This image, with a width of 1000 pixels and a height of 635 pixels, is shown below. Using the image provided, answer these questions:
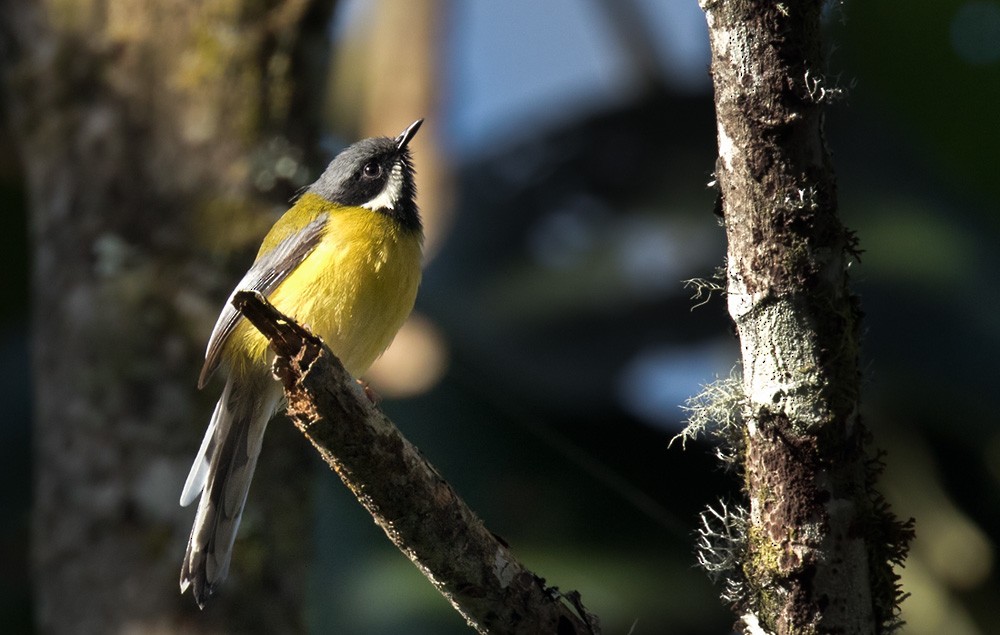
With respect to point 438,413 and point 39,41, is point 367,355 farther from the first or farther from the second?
point 39,41

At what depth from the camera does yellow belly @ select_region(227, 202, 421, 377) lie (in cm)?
480

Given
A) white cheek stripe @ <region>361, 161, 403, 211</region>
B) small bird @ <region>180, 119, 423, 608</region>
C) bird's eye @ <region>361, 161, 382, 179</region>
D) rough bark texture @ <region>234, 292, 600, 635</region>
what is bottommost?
rough bark texture @ <region>234, 292, 600, 635</region>

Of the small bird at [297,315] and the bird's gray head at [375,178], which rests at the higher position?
the bird's gray head at [375,178]

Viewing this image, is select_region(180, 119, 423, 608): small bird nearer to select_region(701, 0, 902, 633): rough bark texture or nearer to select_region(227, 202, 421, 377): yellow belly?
select_region(227, 202, 421, 377): yellow belly

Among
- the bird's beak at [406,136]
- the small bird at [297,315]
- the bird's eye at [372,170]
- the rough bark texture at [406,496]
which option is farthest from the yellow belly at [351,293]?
the rough bark texture at [406,496]

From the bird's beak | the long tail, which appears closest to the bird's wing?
the long tail

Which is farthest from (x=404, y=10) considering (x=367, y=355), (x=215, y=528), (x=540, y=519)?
(x=215, y=528)

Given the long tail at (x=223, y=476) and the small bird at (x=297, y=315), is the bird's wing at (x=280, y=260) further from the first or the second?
the long tail at (x=223, y=476)

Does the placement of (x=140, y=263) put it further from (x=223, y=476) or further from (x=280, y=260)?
(x=223, y=476)

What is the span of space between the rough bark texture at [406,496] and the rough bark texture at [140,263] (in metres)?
2.22

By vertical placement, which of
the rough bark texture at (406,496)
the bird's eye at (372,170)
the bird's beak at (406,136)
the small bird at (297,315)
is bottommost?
the rough bark texture at (406,496)

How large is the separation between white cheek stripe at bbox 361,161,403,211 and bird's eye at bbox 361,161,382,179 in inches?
2.5

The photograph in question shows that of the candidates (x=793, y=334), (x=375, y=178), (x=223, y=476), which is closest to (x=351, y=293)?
(x=223, y=476)

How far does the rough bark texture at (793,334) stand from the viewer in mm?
2678
